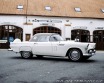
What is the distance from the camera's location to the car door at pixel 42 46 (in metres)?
14.1

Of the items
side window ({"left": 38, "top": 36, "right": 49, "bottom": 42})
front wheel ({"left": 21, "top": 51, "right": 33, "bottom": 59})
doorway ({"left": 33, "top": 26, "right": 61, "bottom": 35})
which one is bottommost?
front wheel ({"left": 21, "top": 51, "right": 33, "bottom": 59})

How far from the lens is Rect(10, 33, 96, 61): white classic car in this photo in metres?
13.3

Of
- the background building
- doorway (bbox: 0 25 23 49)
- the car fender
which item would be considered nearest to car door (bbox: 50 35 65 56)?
the car fender

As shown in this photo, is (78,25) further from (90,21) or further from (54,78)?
(54,78)

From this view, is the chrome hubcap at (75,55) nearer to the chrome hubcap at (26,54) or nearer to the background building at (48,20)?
the chrome hubcap at (26,54)

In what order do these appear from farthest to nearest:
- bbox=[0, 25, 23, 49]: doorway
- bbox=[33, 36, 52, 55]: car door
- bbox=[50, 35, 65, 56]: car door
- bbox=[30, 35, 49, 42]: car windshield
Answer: bbox=[0, 25, 23, 49]: doorway → bbox=[30, 35, 49, 42]: car windshield → bbox=[33, 36, 52, 55]: car door → bbox=[50, 35, 65, 56]: car door

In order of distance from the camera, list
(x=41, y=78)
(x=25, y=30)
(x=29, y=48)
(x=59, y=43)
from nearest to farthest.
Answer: (x=41, y=78) → (x=59, y=43) → (x=29, y=48) → (x=25, y=30)

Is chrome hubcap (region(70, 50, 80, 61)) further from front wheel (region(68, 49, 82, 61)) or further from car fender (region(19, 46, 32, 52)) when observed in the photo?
car fender (region(19, 46, 32, 52))

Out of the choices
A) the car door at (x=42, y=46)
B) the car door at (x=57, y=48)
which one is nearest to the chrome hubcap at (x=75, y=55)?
the car door at (x=57, y=48)

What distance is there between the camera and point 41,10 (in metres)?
31.8

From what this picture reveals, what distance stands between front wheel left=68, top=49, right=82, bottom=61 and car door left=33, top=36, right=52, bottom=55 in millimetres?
1258

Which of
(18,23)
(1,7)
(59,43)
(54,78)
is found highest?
(1,7)

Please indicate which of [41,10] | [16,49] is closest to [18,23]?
[41,10]

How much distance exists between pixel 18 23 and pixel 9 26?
1266 millimetres
